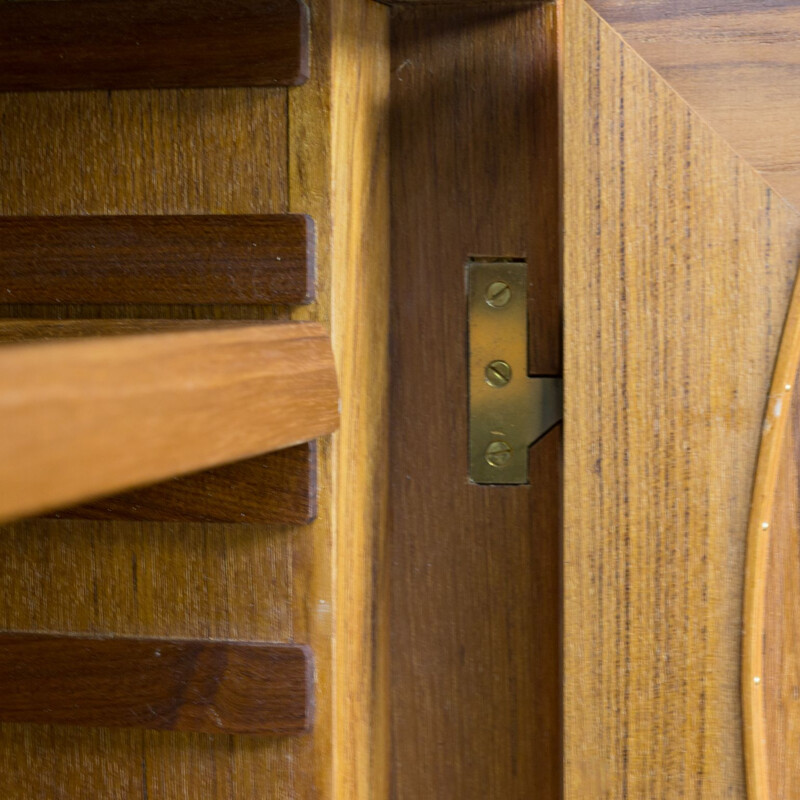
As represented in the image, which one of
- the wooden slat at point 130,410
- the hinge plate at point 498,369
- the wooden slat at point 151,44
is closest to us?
the wooden slat at point 130,410

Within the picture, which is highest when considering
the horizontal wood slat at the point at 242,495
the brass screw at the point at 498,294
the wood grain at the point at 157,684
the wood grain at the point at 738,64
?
the wood grain at the point at 738,64

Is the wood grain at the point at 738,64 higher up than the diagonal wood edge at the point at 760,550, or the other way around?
the wood grain at the point at 738,64

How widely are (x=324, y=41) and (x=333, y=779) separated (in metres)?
0.43

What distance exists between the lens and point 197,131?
0.59 m

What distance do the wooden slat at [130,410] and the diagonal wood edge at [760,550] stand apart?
300 millimetres

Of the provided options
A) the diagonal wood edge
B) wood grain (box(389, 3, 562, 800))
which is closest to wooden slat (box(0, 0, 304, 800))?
wood grain (box(389, 3, 562, 800))

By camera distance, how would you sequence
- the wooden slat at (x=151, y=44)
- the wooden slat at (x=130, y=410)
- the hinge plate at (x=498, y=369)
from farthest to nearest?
1. the hinge plate at (x=498, y=369)
2. the wooden slat at (x=151, y=44)
3. the wooden slat at (x=130, y=410)

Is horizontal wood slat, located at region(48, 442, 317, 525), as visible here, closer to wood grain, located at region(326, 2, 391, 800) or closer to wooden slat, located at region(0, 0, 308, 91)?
wood grain, located at region(326, 2, 391, 800)

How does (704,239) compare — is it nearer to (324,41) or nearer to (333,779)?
(324,41)

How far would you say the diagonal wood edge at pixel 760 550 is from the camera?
0.60 meters

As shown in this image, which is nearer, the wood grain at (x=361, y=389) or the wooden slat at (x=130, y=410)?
the wooden slat at (x=130, y=410)

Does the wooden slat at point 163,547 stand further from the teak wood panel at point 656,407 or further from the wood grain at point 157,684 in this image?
the teak wood panel at point 656,407

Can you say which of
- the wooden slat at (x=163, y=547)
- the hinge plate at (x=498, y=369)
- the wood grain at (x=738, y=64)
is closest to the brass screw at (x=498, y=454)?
the hinge plate at (x=498, y=369)

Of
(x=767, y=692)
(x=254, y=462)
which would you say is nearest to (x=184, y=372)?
(x=254, y=462)
